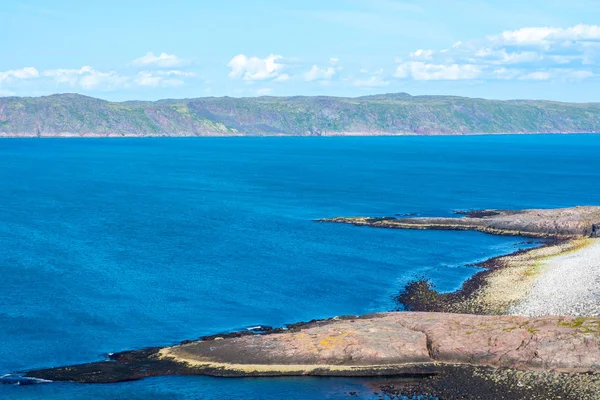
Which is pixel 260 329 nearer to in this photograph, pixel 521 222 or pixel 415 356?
pixel 415 356

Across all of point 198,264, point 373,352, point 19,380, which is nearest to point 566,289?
point 373,352

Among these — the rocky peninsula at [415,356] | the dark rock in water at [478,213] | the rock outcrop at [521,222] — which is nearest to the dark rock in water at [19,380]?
the rocky peninsula at [415,356]

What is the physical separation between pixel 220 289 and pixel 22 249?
3293 centimetres

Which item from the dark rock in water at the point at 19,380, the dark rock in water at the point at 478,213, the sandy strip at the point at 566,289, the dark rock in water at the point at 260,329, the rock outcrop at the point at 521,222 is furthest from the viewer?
the dark rock in water at the point at 478,213

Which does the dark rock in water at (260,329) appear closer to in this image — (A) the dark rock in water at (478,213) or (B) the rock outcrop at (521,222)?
(B) the rock outcrop at (521,222)

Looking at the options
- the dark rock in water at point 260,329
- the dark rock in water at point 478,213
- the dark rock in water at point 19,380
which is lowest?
the dark rock in water at point 260,329

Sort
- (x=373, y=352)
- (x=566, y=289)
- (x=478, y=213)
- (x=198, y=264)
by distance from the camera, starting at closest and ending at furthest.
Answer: (x=373, y=352), (x=566, y=289), (x=198, y=264), (x=478, y=213)

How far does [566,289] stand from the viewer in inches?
2913

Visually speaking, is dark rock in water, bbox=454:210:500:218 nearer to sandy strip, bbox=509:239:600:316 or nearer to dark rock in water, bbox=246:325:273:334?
sandy strip, bbox=509:239:600:316

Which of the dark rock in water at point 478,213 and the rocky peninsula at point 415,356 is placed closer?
the rocky peninsula at point 415,356

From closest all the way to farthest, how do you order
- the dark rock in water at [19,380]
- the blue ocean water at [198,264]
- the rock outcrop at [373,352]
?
the dark rock in water at [19,380], the rock outcrop at [373,352], the blue ocean water at [198,264]

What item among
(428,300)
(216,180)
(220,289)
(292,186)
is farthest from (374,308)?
(216,180)

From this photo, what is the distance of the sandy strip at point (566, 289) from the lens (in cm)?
6763

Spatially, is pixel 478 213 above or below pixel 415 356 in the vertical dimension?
above
